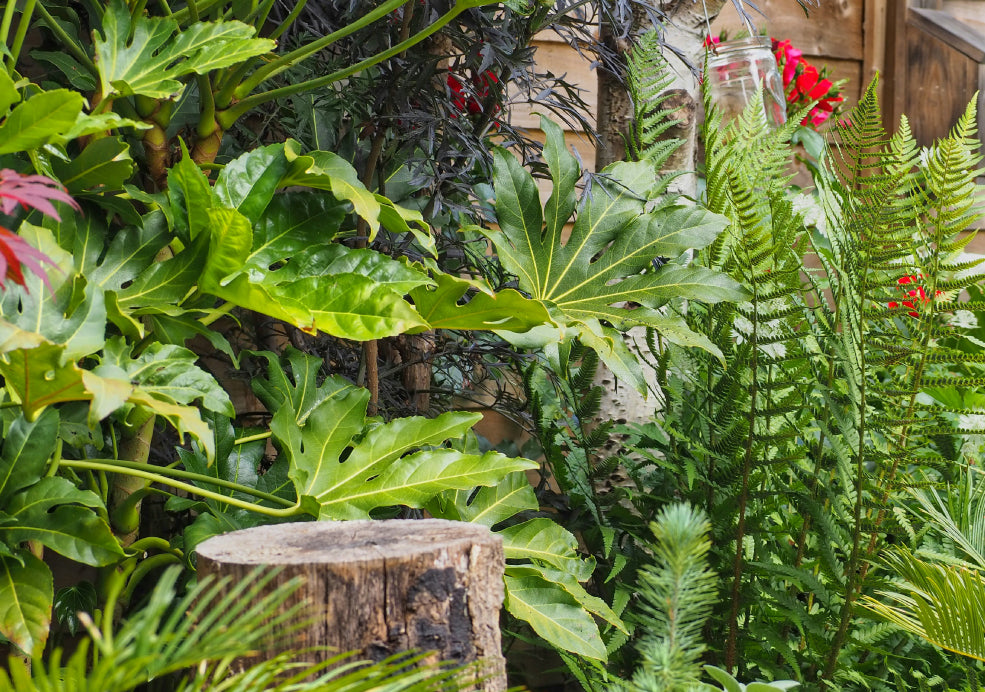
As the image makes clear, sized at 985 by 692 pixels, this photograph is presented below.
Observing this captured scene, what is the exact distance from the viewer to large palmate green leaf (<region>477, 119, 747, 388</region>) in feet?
3.52

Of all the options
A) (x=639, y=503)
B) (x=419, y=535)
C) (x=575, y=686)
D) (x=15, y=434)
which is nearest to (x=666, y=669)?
(x=419, y=535)

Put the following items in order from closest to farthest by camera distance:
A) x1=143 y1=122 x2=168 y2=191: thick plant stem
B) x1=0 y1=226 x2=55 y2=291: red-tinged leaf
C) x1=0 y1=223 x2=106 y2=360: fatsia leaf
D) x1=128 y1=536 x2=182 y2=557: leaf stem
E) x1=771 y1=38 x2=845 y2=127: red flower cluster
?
1. x1=0 y1=226 x2=55 y2=291: red-tinged leaf
2. x1=0 y1=223 x2=106 y2=360: fatsia leaf
3. x1=128 y1=536 x2=182 y2=557: leaf stem
4. x1=143 y1=122 x2=168 y2=191: thick plant stem
5. x1=771 y1=38 x2=845 y2=127: red flower cluster

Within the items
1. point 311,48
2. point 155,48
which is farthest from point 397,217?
point 155,48

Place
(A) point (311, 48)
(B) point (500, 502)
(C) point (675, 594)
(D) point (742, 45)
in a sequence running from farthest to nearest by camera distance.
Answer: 1. (D) point (742, 45)
2. (B) point (500, 502)
3. (A) point (311, 48)
4. (C) point (675, 594)

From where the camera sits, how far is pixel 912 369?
1153 mm

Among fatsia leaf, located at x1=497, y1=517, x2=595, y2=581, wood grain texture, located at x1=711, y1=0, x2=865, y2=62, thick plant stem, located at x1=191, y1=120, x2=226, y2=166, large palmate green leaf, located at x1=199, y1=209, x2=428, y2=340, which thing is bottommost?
fatsia leaf, located at x1=497, y1=517, x2=595, y2=581

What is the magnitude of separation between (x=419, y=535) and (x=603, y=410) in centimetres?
74

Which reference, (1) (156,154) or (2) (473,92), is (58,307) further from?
(2) (473,92)

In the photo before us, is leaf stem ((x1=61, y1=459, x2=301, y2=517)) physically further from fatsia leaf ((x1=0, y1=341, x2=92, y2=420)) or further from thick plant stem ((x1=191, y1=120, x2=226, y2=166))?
thick plant stem ((x1=191, y1=120, x2=226, y2=166))

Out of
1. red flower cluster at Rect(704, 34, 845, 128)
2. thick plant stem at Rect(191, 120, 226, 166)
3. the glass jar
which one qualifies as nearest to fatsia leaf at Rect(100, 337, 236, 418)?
thick plant stem at Rect(191, 120, 226, 166)

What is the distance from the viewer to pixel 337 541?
0.75 metres

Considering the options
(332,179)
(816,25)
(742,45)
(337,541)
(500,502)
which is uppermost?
(816,25)

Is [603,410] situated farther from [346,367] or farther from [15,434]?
[15,434]

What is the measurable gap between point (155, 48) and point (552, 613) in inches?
32.3
